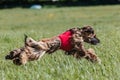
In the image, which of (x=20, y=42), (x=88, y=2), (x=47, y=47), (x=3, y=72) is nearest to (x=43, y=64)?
(x=47, y=47)

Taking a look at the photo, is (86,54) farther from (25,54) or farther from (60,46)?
(25,54)

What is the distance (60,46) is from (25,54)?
66cm

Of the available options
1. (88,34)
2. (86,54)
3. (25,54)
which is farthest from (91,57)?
(25,54)

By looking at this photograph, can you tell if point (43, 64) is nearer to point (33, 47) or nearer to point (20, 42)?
point (33, 47)

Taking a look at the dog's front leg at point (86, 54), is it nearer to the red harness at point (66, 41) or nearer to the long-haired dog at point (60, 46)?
the long-haired dog at point (60, 46)

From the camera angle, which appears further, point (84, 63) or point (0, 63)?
point (0, 63)

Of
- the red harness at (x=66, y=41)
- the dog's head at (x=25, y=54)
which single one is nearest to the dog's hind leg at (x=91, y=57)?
the red harness at (x=66, y=41)

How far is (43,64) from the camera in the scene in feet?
22.2

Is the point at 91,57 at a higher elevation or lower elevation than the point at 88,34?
lower

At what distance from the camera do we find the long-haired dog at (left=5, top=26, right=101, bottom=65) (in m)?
6.25

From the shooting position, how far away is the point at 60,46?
6652 mm

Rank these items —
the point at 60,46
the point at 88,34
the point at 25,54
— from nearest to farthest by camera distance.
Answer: the point at 25,54 < the point at 60,46 < the point at 88,34

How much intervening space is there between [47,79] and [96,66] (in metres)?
1.10

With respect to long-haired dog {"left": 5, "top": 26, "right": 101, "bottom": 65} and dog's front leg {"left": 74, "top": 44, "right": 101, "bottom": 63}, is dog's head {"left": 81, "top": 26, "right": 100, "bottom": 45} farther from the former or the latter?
dog's front leg {"left": 74, "top": 44, "right": 101, "bottom": 63}
